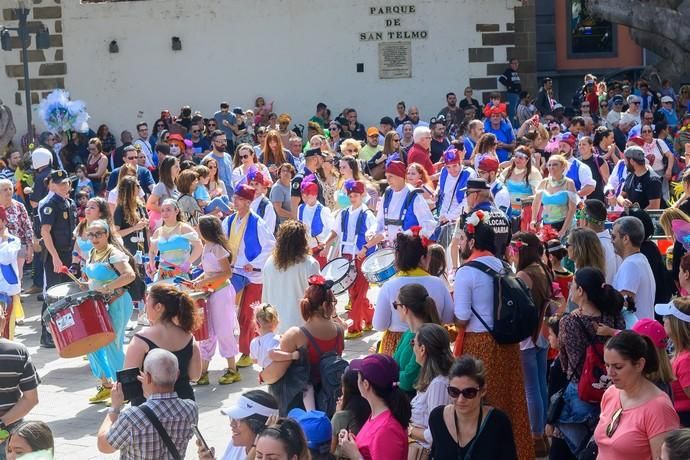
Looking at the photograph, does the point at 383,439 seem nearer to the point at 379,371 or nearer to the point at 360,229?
the point at 379,371

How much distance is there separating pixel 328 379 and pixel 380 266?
9.95 feet

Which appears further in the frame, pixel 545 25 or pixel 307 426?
pixel 545 25

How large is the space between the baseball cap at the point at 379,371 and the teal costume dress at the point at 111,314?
13.6ft

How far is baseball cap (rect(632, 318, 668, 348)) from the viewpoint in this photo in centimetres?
593

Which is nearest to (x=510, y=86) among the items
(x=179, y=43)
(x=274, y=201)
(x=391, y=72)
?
(x=391, y=72)

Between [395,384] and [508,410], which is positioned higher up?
[395,384]

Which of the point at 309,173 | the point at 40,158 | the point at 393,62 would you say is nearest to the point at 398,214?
the point at 309,173

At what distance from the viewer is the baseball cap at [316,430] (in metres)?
5.48

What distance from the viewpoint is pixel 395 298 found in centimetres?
717

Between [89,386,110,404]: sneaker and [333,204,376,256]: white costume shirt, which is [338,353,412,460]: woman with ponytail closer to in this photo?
[89,386,110,404]: sneaker

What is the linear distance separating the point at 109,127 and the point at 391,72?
547cm

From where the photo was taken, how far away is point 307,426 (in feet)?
18.0

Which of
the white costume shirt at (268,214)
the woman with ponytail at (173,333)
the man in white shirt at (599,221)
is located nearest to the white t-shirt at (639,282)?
the man in white shirt at (599,221)

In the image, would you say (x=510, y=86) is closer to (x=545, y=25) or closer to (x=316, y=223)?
(x=545, y=25)
